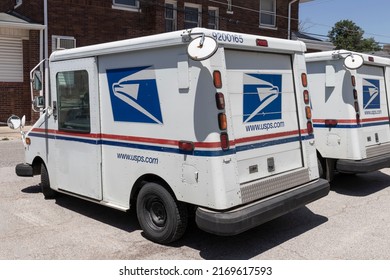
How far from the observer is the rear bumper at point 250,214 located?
4.17 metres

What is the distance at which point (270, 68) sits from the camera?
5.17 m

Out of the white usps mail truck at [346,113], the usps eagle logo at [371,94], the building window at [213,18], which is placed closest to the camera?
the white usps mail truck at [346,113]

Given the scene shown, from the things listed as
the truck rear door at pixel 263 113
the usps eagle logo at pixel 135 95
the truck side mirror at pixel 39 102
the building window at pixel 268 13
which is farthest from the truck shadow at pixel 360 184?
the building window at pixel 268 13

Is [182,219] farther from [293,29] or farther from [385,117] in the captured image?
[293,29]

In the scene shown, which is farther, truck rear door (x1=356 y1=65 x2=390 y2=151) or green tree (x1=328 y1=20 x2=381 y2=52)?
green tree (x1=328 y1=20 x2=381 y2=52)

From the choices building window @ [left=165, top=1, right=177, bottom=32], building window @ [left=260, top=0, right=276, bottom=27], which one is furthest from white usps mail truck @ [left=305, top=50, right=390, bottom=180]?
building window @ [left=260, top=0, right=276, bottom=27]

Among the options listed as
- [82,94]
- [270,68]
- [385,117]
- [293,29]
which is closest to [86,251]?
[82,94]

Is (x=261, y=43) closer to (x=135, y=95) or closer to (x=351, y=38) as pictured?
(x=135, y=95)

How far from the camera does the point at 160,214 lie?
4988mm

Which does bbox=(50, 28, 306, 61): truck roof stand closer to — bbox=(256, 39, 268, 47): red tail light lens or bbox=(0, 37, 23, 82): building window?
bbox=(256, 39, 268, 47): red tail light lens

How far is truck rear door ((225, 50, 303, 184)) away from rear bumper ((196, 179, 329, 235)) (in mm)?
310

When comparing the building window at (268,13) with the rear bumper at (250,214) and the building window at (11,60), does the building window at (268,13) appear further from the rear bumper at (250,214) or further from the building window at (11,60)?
the rear bumper at (250,214)

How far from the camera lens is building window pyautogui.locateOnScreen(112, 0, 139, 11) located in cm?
1836

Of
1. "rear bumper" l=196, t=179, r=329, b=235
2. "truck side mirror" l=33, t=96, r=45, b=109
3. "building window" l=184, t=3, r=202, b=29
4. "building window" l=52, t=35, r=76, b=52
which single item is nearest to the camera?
"rear bumper" l=196, t=179, r=329, b=235
